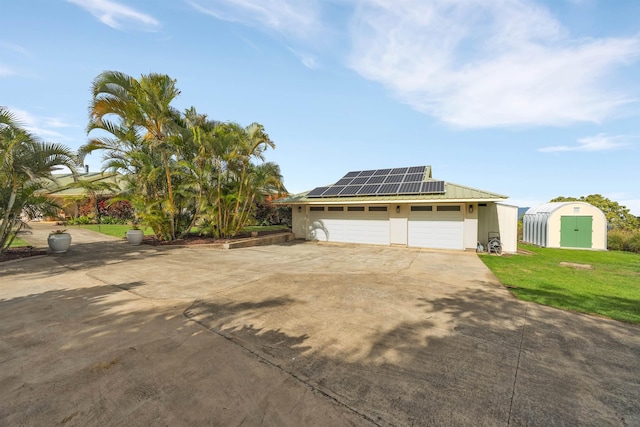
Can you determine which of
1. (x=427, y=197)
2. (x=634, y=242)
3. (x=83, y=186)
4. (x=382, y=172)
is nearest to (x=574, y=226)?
(x=634, y=242)

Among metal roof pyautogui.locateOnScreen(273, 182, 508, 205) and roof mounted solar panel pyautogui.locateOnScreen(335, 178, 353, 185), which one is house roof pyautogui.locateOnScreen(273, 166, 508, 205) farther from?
roof mounted solar panel pyautogui.locateOnScreen(335, 178, 353, 185)

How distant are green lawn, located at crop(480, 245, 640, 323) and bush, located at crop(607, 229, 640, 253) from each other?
594 cm

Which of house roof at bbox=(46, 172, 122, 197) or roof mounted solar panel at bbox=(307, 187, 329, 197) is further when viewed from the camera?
roof mounted solar panel at bbox=(307, 187, 329, 197)

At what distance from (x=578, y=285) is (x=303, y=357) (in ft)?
23.5

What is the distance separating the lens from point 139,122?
10.7m

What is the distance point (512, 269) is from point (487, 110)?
8.44m

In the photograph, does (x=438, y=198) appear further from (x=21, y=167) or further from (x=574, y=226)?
(x=21, y=167)

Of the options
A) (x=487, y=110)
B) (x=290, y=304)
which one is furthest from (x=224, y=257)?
(x=487, y=110)

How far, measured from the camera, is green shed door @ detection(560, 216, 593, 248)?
13.2 meters

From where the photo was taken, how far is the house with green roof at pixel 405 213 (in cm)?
1205

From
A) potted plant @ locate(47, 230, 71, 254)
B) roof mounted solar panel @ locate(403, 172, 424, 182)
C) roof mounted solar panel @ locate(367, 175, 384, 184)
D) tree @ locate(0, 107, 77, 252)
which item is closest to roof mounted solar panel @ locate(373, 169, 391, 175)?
roof mounted solar panel @ locate(367, 175, 384, 184)

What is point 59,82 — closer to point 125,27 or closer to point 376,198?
point 125,27

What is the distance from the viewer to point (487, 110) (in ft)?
41.7

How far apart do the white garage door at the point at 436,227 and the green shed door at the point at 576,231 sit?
629cm
